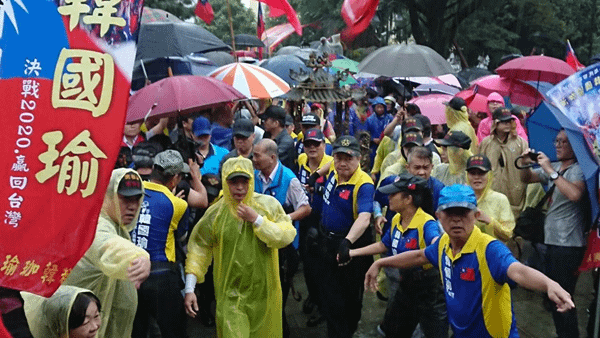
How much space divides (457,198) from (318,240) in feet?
7.96

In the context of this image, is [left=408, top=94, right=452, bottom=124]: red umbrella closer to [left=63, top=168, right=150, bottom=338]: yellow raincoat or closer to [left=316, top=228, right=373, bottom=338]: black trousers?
[left=316, top=228, right=373, bottom=338]: black trousers

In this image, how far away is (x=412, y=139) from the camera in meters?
6.75

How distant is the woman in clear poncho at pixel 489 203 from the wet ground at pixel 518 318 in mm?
1719

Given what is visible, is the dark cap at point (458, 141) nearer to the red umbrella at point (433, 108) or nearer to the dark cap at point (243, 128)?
the dark cap at point (243, 128)

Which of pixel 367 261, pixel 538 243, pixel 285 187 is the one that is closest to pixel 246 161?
pixel 285 187

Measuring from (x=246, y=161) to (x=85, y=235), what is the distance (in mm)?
2327

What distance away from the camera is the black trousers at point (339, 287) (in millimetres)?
6062

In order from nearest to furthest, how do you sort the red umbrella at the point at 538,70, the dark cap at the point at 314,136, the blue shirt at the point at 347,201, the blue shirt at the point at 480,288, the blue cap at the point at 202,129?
the blue shirt at the point at 480,288, the blue shirt at the point at 347,201, the dark cap at the point at 314,136, the blue cap at the point at 202,129, the red umbrella at the point at 538,70

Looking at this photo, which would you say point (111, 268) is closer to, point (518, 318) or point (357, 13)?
point (518, 318)

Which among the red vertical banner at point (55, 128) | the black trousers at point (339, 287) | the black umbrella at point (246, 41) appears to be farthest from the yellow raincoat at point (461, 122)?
the black umbrella at point (246, 41)

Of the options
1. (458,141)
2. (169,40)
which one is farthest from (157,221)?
(169,40)

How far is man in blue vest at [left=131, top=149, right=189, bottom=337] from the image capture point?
4965mm

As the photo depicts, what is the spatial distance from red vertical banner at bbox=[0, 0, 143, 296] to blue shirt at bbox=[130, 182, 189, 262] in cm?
233

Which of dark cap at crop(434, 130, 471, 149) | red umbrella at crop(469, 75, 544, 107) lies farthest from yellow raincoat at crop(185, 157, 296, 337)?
red umbrella at crop(469, 75, 544, 107)
